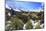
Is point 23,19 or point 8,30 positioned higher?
point 23,19

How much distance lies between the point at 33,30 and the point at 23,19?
18 centimetres

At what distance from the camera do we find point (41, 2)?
44.3 inches

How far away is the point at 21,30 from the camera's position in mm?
1062
